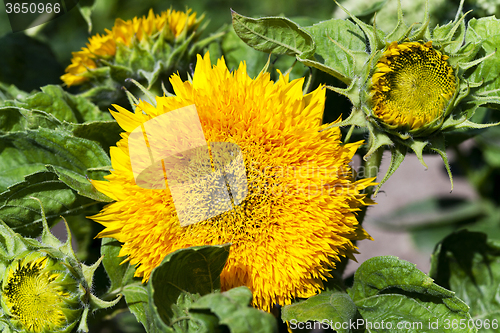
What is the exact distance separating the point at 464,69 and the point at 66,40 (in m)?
3.80

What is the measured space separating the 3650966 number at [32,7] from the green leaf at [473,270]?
6.63 ft

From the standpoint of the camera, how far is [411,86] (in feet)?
3.86

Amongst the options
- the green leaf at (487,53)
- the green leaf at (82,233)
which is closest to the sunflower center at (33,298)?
the green leaf at (82,233)

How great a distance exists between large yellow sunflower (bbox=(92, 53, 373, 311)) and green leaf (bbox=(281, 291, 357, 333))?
0.13 feet

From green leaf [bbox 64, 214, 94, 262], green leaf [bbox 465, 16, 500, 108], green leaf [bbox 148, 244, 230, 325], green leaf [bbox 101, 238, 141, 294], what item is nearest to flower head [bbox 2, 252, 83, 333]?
green leaf [bbox 101, 238, 141, 294]

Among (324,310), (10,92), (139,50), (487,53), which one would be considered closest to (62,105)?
(139,50)

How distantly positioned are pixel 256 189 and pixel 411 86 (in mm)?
543

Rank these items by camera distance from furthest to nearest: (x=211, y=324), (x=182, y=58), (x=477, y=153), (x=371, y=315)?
(x=477, y=153) → (x=182, y=58) → (x=371, y=315) → (x=211, y=324)

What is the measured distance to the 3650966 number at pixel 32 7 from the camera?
5.78ft

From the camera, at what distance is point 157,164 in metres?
1.15

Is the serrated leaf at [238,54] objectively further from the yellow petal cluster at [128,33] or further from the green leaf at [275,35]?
the green leaf at [275,35]

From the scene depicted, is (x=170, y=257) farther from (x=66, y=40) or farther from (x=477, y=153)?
(x=66, y=40)

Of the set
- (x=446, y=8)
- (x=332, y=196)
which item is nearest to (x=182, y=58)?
(x=332, y=196)

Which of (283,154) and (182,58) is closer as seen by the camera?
(283,154)
